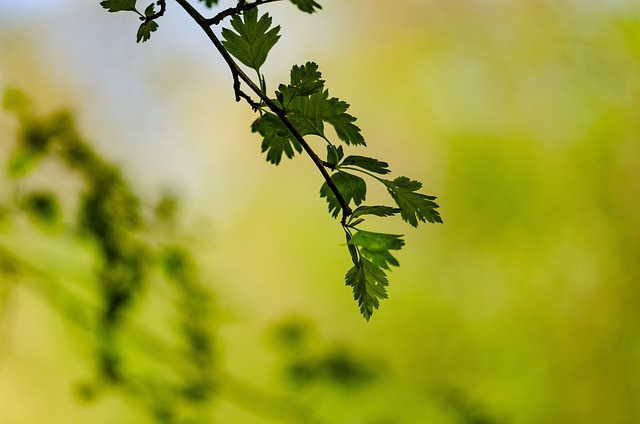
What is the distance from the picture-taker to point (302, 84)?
47 cm

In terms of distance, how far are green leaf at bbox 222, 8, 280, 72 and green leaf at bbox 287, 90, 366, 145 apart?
5 centimetres

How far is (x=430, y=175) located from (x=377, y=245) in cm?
243

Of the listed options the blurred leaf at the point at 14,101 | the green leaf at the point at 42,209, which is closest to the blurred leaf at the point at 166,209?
the green leaf at the point at 42,209

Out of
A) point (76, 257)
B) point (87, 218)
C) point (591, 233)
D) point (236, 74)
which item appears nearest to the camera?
point (236, 74)

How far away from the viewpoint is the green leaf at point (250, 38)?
1.60ft

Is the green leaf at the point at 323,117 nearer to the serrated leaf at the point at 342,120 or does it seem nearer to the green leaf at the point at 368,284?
the serrated leaf at the point at 342,120

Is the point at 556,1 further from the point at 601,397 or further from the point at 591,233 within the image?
the point at 601,397

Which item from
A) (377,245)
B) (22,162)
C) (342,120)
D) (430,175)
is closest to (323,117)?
(342,120)

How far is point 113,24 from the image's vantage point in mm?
2791

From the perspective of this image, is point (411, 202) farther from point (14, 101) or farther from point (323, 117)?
point (14, 101)

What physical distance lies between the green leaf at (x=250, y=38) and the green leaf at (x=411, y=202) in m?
0.14

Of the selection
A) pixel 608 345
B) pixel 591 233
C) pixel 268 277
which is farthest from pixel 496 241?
pixel 268 277

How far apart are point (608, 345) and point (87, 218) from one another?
92.5 inches

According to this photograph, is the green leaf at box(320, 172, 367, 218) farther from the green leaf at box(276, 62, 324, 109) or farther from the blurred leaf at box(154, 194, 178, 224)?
the blurred leaf at box(154, 194, 178, 224)
